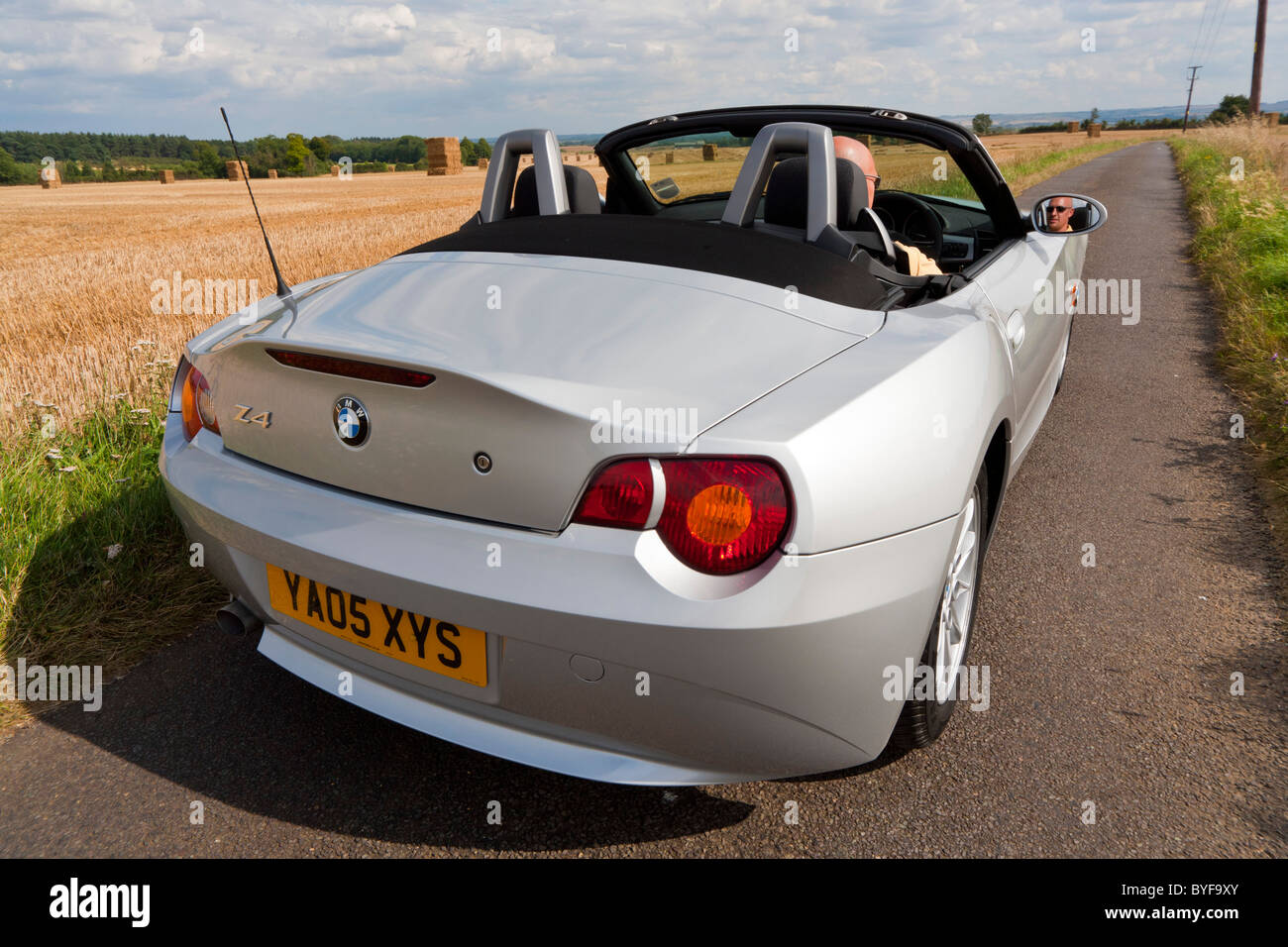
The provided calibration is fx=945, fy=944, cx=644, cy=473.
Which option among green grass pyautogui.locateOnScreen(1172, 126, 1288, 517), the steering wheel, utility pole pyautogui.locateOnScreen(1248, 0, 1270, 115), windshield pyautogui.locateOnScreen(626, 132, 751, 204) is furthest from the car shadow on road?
utility pole pyautogui.locateOnScreen(1248, 0, 1270, 115)

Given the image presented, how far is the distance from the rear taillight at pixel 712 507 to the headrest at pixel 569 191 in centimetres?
178

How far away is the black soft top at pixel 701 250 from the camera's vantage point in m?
2.18

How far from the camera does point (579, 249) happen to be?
2289 millimetres

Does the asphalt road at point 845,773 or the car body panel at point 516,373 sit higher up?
the car body panel at point 516,373

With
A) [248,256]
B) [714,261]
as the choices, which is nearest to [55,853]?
[714,261]

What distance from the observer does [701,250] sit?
7.45 ft

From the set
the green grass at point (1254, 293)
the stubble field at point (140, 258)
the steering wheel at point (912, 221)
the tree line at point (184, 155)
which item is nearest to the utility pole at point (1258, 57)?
the stubble field at point (140, 258)

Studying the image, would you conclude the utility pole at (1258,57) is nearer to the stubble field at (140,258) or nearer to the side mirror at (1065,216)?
the stubble field at (140,258)

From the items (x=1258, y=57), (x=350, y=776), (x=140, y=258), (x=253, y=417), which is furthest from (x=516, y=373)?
(x=1258, y=57)

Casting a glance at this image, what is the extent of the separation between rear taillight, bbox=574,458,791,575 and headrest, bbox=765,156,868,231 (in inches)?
49.7

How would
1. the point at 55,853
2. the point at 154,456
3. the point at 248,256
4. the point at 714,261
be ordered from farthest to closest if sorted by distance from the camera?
the point at 248,256, the point at 154,456, the point at 714,261, the point at 55,853

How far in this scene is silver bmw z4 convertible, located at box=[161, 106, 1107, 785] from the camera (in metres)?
1.62
